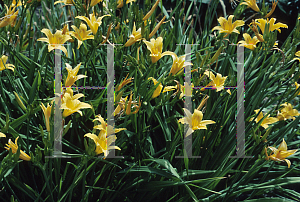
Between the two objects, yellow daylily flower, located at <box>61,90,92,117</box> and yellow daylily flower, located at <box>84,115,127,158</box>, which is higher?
yellow daylily flower, located at <box>61,90,92,117</box>

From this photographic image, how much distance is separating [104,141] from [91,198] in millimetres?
474

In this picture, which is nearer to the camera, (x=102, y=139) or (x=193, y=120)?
(x=102, y=139)

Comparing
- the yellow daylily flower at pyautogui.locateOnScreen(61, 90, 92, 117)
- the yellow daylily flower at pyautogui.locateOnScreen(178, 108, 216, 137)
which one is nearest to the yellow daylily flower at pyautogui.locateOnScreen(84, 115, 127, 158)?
the yellow daylily flower at pyautogui.locateOnScreen(61, 90, 92, 117)

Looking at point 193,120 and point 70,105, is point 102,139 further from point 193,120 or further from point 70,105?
point 193,120

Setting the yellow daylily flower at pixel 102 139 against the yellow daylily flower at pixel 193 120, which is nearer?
the yellow daylily flower at pixel 102 139

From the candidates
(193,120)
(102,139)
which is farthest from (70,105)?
(193,120)

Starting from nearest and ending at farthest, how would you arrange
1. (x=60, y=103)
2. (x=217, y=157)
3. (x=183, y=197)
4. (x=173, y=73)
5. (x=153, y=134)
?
(x=60, y=103)
(x=173, y=73)
(x=183, y=197)
(x=217, y=157)
(x=153, y=134)

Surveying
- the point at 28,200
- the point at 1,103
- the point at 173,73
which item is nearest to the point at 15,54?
the point at 1,103

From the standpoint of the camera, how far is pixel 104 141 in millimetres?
894

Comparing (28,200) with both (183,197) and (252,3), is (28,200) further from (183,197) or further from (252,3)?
(252,3)

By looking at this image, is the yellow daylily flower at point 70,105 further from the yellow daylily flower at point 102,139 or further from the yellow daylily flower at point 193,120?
the yellow daylily flower at point 193,120

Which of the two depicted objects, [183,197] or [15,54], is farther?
[15,54]

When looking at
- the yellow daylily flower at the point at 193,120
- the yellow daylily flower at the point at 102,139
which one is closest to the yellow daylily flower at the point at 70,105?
the yellow daylily flower at the point at 102,139

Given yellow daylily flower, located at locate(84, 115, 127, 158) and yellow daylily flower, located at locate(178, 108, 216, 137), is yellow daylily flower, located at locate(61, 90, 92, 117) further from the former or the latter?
yellow daylily flower, located at locate(178, 108, 216, 137)
